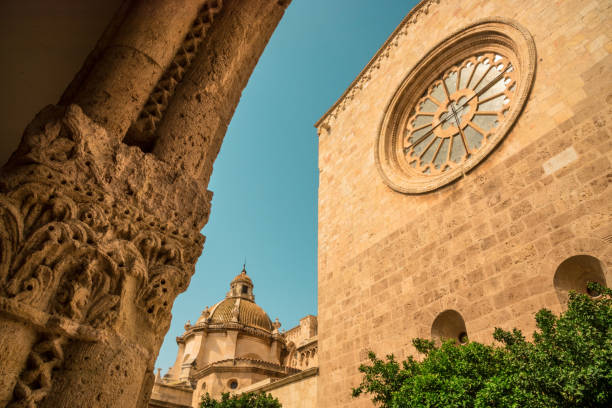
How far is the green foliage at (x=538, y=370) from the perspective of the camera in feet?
8.87

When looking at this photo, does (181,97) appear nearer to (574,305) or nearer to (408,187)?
(574,305)

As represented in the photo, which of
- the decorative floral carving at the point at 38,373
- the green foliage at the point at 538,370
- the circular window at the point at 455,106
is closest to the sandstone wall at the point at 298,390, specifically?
the green foliage at the point at 538,370

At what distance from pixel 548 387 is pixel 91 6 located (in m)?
4.25

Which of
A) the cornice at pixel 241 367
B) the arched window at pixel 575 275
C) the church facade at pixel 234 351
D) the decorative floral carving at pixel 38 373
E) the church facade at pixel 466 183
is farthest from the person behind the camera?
the cornice at pixel 241 367

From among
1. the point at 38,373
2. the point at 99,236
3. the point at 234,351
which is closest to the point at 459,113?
the point at 99,236

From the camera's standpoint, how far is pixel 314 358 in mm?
15805

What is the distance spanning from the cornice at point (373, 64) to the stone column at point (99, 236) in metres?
8.04

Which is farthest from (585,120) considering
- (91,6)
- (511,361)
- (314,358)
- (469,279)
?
(314,358)

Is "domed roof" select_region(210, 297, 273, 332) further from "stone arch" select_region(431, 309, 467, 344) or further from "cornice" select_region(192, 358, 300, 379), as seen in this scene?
"stone arch" select_region(431, 309, 467, 344)

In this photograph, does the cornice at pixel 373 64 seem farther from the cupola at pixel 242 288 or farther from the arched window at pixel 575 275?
the cupola at pixel 242 288

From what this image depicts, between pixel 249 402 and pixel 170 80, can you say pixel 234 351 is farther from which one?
pixel 170 80

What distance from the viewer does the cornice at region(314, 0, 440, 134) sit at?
8.58 meters

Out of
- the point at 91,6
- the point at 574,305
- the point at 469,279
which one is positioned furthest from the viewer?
the point at 469,279

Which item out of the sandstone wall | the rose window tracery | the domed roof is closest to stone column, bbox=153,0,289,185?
the rose window tracery
